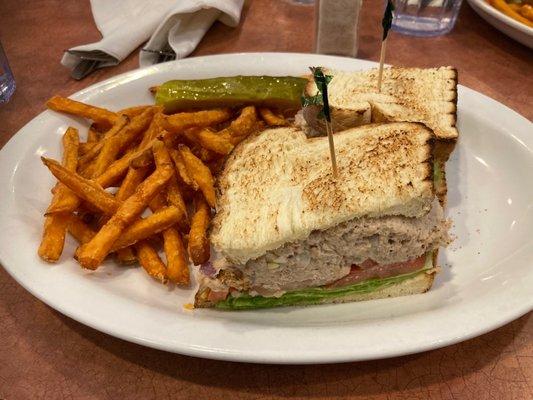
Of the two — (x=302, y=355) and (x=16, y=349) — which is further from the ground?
(x=302, y=355)

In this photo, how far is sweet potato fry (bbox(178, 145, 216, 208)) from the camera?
6.11 ft

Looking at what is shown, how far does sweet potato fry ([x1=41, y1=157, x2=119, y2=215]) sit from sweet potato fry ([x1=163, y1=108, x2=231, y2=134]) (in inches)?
15.1

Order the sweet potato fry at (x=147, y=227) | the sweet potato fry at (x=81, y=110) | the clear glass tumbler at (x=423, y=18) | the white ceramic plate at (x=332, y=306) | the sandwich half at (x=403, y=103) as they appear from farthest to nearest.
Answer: the clear glass tumbler at (x=423, y=18), the sweet potato fry at (x=81, y=110), the sandwich half at (x=403, y=103), the sweet potato fry at (x=147, y=227), the white ceramic plate at (x=332, y=306)

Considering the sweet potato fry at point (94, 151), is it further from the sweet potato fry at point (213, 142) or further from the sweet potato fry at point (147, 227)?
the sweet potato fry at point (147, 227)

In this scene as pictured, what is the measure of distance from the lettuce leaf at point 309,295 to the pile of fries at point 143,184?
18 cm

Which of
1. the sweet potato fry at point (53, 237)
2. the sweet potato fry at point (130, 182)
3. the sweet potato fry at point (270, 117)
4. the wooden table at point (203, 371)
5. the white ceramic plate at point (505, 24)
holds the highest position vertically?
the white ceramic plate at point (505, 24)

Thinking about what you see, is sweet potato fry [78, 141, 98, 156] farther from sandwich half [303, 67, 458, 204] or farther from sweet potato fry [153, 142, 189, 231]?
sandwich half [303, 67, 458, 204]

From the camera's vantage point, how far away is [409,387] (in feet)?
4.90

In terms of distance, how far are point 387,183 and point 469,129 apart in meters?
0.94

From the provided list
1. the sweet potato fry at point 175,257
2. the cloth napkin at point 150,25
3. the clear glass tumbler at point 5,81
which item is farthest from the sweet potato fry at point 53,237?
the cloth napkin at point 150,25

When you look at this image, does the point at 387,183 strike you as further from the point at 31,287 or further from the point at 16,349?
the point at 16,349

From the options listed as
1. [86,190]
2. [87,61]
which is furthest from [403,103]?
[87,61]

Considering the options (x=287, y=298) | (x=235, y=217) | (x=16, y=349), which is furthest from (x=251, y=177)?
(x=16, y=349)

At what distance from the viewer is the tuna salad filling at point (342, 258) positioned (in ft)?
5.08
